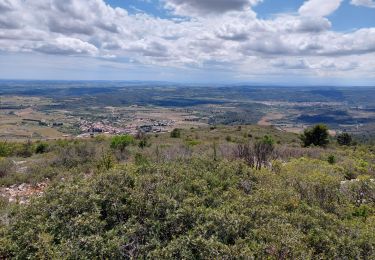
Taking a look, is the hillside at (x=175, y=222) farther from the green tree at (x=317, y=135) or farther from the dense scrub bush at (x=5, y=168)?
the green tree at (x=317, y=135)

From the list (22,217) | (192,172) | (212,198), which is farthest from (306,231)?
(22,217)

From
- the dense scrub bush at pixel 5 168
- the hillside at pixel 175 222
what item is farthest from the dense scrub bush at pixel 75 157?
the hillside at pixel 175 222

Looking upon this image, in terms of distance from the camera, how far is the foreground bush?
5.74 meters

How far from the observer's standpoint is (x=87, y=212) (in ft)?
21.7

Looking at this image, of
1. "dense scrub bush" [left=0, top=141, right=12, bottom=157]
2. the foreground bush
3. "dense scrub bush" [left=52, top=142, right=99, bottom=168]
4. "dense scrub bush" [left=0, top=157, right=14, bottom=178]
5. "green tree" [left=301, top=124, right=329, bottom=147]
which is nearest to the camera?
the foreground bush

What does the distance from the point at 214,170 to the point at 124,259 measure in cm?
475

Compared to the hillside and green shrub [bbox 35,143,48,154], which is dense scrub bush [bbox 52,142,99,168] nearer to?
green shrub [bbox 35,143,48,154]

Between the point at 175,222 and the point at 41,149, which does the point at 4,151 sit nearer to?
the point at 41,149

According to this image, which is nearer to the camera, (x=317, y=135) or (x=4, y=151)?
(x=4, y=151)

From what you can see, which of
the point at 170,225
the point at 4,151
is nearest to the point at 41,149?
the point at 4,151

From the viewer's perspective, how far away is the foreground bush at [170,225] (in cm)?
574

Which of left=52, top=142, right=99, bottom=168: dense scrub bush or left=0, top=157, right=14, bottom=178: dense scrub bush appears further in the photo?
left=52, top=142, right=99, bottom=168: dense scrub bush

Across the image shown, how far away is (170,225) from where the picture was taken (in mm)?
6551

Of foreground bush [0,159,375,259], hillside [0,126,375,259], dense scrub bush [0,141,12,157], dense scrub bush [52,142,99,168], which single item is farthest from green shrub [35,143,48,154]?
foreground bush [0,159,375,259]
